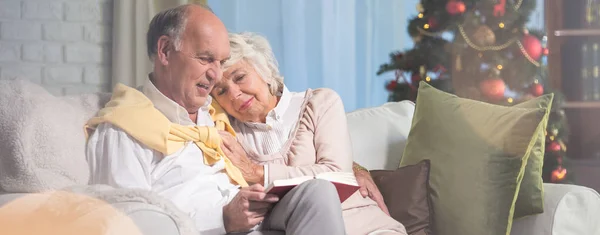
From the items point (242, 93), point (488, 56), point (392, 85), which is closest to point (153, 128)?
point (242, 93)

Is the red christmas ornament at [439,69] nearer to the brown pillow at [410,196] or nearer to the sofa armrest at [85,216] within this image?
the brown pillow at [410,196]

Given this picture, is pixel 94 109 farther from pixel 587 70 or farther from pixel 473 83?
pixel 587 70

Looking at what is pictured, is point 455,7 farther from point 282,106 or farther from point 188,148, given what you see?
point 188,148

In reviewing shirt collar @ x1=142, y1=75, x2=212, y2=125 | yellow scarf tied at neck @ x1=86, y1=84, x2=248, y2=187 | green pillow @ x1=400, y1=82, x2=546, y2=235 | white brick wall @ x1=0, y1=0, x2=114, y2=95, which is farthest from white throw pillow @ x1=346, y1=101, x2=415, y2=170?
white brick wall @ x1=0, y1=0, x2=114, y2=95

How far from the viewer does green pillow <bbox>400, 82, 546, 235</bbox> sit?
1933 millimetres

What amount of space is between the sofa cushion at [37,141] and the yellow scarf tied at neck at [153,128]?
0.06 m

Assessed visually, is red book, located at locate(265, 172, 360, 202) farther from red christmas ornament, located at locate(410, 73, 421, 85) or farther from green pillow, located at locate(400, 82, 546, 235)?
red christmas ornament, located at locate(410, 73, 421, 85)

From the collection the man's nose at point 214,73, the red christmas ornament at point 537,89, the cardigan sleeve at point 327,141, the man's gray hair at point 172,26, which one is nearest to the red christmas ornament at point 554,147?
the red christmas ornament at point 537,89

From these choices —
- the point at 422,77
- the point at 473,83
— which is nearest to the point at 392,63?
the point at 422,77

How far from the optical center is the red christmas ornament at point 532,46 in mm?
3430

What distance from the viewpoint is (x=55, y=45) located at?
2.56 m

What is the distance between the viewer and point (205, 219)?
161 centimetres

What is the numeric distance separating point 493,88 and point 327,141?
1.75m

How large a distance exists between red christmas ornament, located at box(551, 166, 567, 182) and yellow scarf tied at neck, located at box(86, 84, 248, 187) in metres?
2.12
